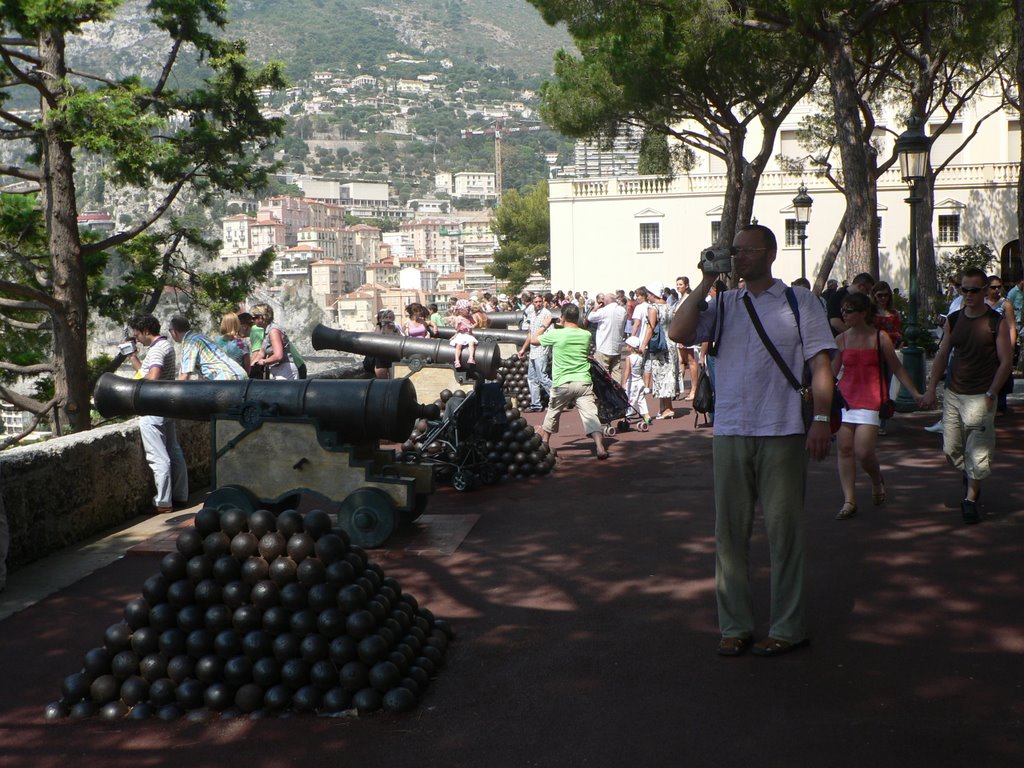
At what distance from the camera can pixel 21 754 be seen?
4078 millimetres

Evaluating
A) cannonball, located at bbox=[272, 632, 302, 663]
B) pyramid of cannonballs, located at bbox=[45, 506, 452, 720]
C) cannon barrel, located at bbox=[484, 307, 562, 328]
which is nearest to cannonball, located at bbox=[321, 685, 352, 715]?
pyramid of cannonballs, located at bbox=[45, 506, 452, 720]

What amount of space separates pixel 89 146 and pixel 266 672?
11.8 m

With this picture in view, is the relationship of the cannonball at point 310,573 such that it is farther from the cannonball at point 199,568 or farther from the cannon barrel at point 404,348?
the cannon barrel at point 404,348

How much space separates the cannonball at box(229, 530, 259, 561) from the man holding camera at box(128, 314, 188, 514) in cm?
405

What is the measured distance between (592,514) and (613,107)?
67.9 feet

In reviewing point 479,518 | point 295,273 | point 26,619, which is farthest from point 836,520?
point 295,273

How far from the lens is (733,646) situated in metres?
4.73

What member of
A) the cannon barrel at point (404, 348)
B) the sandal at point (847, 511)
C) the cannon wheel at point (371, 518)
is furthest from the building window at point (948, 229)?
the cannon wheel at point (371, 518)

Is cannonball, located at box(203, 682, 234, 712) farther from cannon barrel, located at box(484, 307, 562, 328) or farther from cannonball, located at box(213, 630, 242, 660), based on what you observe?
cannon barrel, located at box(484, 307, 562, 328)

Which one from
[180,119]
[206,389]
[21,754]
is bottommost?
[21,754]

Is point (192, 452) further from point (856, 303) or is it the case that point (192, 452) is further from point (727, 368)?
point (727, 368)

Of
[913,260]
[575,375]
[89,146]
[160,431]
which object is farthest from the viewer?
[89,146]

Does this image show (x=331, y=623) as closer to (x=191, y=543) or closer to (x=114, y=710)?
(x=191, y=543)

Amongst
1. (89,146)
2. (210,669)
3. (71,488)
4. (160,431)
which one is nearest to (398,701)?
(210,669)
